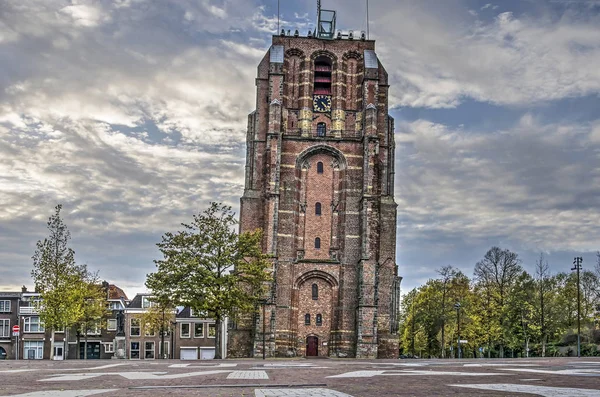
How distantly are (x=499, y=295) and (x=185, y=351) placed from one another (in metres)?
37.3

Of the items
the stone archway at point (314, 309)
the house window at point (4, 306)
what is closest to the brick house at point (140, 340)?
the house window at point (4, 306)

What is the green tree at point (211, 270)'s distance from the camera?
48.5 metres

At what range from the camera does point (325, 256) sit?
60.7 metres

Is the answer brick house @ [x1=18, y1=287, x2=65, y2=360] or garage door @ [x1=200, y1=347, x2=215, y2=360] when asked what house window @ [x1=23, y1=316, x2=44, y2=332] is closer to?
brick house @ [x1=18, y1=287, x2=65, y2=360]

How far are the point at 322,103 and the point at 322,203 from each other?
371 inches

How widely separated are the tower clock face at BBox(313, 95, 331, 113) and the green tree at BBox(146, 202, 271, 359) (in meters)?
16.1

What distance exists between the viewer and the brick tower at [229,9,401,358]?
58656mm

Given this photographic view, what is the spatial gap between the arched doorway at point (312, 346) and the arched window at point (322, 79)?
877 inches

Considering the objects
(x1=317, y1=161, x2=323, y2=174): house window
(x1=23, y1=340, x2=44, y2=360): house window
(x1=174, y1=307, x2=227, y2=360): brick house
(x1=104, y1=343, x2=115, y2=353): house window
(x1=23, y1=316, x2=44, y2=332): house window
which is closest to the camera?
(x1=317, y1=161, x2=323, y2=174): house window

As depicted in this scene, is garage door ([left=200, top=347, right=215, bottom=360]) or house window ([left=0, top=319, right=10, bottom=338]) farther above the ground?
house window ([left=0, top=319, right=10, bottom=338])

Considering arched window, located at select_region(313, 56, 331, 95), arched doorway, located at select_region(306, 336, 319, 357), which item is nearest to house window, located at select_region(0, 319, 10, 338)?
arched doorway, located at select_region(306, 336, 319, 357)

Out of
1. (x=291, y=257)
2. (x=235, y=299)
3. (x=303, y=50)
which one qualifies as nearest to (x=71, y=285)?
(x=235, y=299)

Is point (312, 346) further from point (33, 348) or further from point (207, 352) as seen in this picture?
point (33, 348)

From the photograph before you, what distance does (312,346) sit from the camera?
59.7 m
